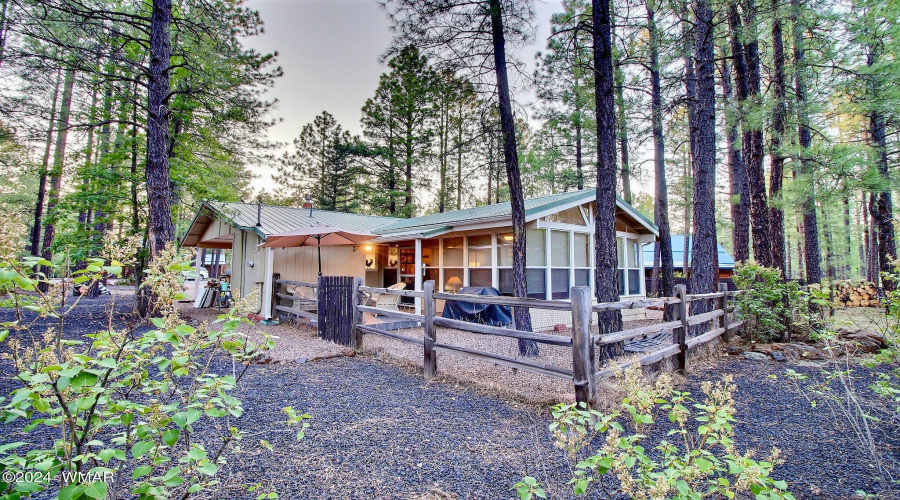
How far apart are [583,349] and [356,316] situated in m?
4.09

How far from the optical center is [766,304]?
6.83 meters

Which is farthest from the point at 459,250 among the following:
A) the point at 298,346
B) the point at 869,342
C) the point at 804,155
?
the point at 869,342

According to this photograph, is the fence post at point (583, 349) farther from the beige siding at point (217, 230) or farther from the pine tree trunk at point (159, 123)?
the beige siding at point (217, 230)

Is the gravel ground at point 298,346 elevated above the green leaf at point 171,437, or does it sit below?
below

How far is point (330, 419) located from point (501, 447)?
1601 mm

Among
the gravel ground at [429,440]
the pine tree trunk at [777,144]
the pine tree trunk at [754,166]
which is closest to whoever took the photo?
the gravel ground at [429,440]

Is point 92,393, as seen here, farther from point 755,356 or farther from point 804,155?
point 804,155

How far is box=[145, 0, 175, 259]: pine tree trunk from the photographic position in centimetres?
691

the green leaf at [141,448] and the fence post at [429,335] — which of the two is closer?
the green leaf at [141,448]

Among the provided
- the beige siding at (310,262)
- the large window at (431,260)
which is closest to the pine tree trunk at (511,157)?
the large window at (431,260)

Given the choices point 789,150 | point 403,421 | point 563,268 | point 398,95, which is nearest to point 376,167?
point 398,95

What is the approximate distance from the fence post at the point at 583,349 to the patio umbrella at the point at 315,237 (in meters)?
6.17

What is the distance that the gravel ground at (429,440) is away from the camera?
2.42 metres

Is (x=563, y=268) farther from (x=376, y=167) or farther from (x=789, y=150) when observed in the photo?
(x=376, y=167)
